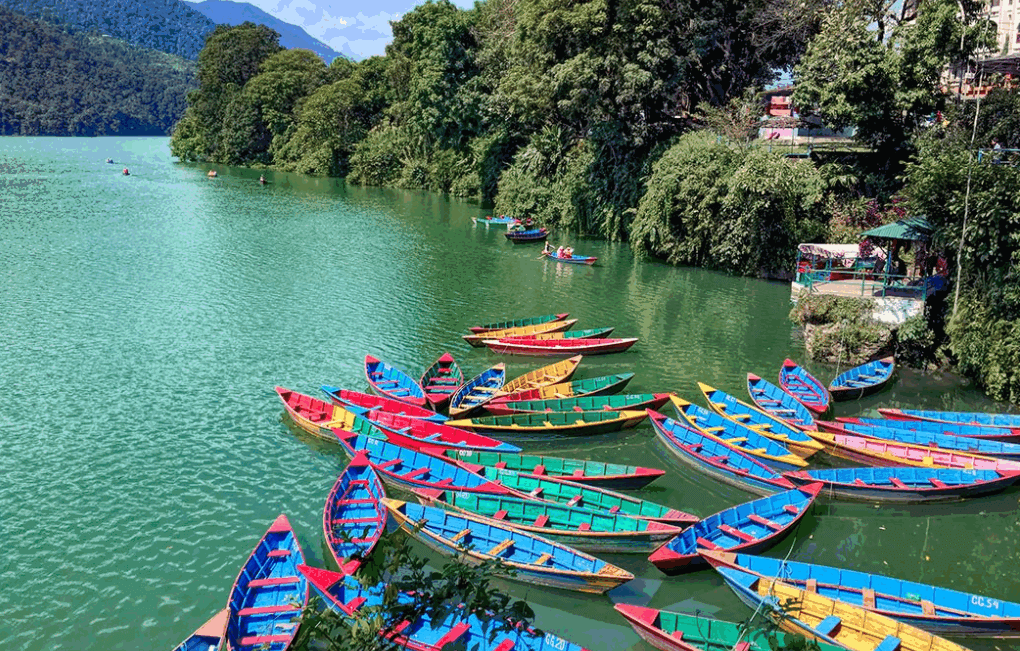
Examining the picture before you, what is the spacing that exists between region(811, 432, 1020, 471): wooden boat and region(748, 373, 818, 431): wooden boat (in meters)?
1.04

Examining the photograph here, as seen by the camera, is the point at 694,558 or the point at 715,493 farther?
the point at 715,493

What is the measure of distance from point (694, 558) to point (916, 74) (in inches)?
1155

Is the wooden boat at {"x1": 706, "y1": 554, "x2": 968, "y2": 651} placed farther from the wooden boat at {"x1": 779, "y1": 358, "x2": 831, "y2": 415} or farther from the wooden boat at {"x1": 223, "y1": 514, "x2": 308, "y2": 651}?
the wooden boat at {"x1": 779, "y1": 358, "x2": 831, "y2": 415}

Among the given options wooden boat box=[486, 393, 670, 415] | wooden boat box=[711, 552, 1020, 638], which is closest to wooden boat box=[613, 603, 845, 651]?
wooden boat box=[711, 552, 1020, 638]

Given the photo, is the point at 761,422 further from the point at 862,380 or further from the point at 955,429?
the point at 862,380

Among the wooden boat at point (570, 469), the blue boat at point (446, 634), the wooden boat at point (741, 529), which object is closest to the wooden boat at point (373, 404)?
the wooden boat at point (570, 469)

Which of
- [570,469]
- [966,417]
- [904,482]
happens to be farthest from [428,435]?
[966,417]

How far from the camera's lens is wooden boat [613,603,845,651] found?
1307 cm

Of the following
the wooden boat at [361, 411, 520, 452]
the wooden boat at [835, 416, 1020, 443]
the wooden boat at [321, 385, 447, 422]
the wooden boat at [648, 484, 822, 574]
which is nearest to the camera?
the wooden boat at [648, 484, 822, 574]

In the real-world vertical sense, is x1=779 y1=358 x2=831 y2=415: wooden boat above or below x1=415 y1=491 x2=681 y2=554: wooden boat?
above

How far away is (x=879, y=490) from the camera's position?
60.4ft

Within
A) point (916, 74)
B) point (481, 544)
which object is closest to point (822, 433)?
point (481, 544)

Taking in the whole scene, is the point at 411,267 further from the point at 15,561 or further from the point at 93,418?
the point at 15,561

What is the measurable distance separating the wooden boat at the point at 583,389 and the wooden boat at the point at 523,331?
5.30 m
